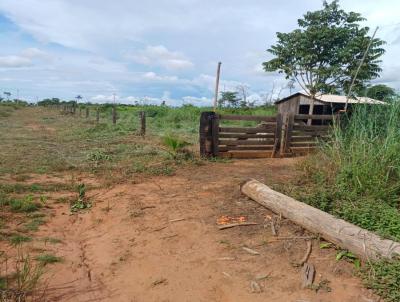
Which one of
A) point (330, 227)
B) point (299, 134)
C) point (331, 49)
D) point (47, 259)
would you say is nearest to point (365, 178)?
point (330, 227)

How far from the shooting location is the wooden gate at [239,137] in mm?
7793

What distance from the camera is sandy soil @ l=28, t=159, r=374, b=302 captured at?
288cm

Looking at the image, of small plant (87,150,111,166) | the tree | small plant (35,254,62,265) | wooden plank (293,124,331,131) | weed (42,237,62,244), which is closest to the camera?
small plant (35,254,62,265)

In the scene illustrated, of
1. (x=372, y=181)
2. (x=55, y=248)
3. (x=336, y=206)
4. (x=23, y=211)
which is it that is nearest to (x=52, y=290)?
(x=55, y=248)

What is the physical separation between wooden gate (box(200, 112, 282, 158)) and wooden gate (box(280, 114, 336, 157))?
8.1 inches

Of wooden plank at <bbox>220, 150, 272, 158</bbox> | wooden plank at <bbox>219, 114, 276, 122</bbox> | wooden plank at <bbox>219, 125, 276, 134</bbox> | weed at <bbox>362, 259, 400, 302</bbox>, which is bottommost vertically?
weed at <bbox>362, 259, 400, 302</bbox>

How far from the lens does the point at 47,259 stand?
3340mm

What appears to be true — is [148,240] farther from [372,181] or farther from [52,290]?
[372,181]

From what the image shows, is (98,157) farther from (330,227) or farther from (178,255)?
(330,227)

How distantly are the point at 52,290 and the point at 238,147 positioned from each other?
235 inches

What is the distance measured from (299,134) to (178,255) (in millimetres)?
6381

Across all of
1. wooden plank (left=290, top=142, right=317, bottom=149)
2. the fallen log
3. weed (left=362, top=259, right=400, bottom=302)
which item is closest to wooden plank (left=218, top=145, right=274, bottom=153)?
wooden plank (left=290, top=142, right=317, bottom=149)

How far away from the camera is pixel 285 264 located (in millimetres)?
3230

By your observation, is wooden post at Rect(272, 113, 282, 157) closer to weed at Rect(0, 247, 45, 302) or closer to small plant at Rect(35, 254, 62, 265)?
small plant at Rect(35, 254, 62, 265)
